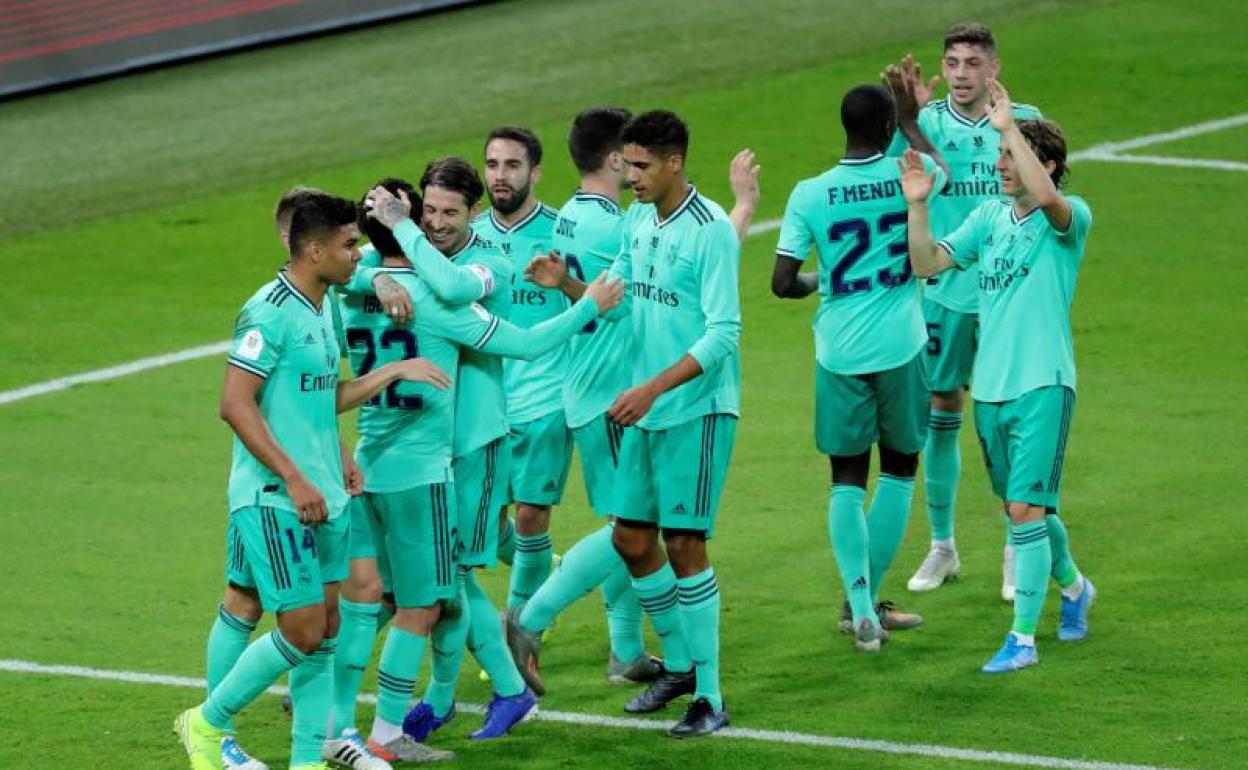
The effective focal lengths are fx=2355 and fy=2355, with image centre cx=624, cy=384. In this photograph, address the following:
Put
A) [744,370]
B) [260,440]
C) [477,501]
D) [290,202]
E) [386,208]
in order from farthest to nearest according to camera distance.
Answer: [744,370] → [477,501] → [386,208] → [290,202] → [260,440]

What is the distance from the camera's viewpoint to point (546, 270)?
30.8ft

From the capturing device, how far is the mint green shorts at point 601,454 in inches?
400

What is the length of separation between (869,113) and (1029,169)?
81 centimetres

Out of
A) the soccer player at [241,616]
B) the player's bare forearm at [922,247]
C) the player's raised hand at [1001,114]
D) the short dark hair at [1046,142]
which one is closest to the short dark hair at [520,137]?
the soccer player at [241,616]

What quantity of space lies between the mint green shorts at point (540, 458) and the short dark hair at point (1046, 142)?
2364 millimetres

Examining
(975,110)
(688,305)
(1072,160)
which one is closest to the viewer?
(688,305)

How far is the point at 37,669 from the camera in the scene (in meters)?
10.3

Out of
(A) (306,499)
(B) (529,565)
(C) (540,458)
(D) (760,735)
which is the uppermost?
(A) (306,499)

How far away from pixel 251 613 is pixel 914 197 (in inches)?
127

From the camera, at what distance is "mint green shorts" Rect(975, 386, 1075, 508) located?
9930 mm

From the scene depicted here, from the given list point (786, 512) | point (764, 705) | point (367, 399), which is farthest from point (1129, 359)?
point (367, 399)

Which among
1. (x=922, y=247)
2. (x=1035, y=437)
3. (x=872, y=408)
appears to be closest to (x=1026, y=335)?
(x=1035, y=437)

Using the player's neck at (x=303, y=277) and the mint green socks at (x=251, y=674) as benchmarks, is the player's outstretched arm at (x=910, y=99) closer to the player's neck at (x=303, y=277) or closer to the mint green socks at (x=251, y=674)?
the player's neck at (x=303, y=277)

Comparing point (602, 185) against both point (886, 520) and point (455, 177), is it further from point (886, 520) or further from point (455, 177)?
point (886, 520)
